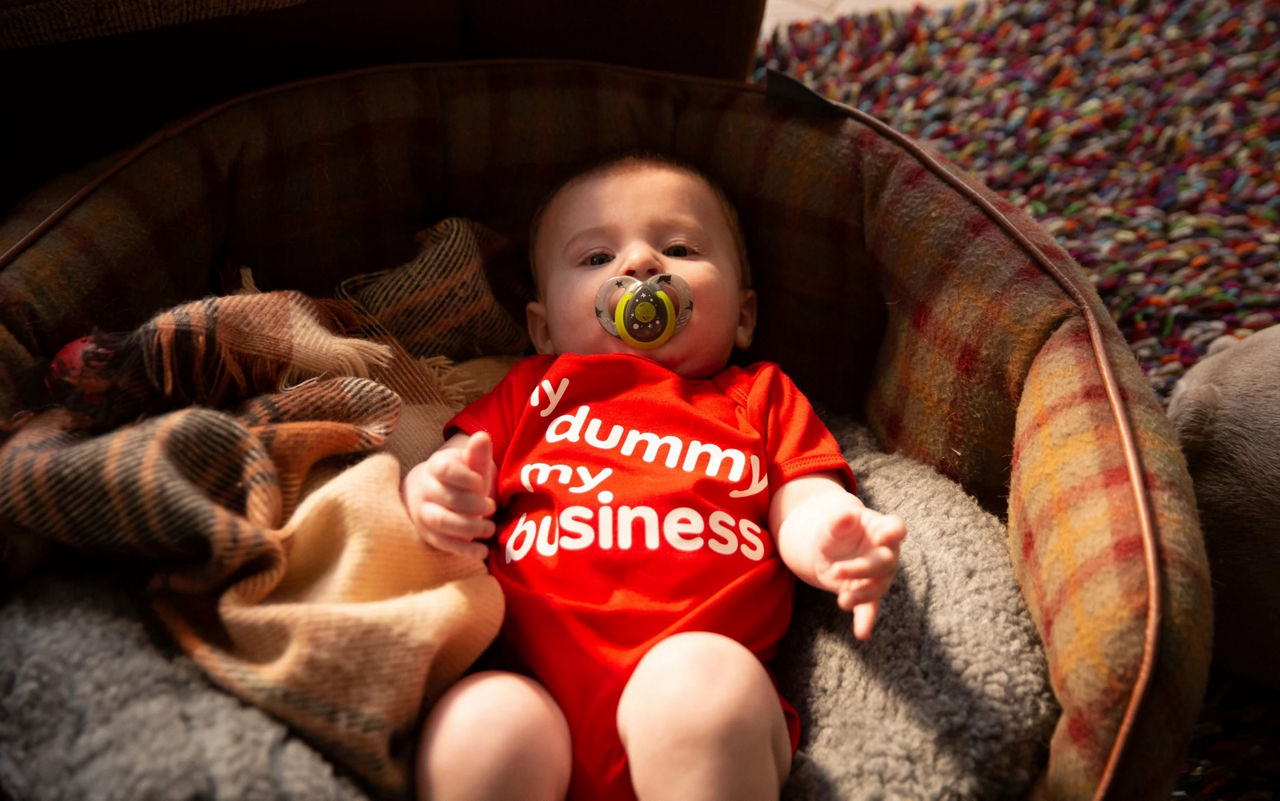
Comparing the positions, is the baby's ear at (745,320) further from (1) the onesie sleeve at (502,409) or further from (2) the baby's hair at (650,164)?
(1) the onesie sleeve at (502,409)

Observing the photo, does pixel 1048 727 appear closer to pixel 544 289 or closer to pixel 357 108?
pixel 544 289

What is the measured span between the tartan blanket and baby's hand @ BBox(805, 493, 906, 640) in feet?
0.99

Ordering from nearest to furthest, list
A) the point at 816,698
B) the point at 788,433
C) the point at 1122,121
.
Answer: the point at 816,698, the point at 788,433, the point at 1122,121

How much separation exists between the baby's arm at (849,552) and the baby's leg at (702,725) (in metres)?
0.10

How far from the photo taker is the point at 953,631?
88 cm

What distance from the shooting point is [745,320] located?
1.21 metres

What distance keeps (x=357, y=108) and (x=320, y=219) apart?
0.14 m

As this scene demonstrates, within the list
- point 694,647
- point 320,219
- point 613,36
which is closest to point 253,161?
point 320,219

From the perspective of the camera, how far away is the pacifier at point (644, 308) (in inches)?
40.8

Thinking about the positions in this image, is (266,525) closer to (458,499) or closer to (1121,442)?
(458,499)

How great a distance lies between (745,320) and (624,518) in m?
0.38

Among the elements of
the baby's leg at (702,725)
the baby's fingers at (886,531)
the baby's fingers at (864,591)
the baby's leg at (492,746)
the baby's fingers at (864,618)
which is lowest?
the baby's leg at (492,746)

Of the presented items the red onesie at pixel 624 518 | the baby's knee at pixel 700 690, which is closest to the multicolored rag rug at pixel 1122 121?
the red onesie at pixel 624 518

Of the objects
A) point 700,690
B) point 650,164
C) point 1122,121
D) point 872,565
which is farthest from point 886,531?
point 1122,121
